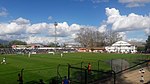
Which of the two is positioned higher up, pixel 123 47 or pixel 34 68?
pixel 123 47

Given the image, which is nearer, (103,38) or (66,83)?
(66,83)

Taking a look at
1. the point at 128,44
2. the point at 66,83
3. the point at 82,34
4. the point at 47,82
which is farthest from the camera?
the point at 82,34

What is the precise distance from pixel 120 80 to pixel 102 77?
6.22 feet

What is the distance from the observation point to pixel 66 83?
15344 mm

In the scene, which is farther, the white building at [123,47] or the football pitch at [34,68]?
the white building at [123,47]

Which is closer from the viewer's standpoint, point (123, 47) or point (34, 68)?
point (34, 68)

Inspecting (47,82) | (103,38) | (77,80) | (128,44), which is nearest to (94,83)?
(77,80)

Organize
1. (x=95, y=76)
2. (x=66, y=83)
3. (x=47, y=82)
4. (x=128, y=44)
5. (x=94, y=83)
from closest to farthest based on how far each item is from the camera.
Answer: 1. (x=66, y=83)
2. (x=94, y=83)
3. (x=47, y=82)
4. (x=95, y=76)
5. (x=128, y=44)

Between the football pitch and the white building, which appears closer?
the football pitch

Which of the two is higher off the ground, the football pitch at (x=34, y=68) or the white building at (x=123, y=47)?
the white building at (x=123, y=47)

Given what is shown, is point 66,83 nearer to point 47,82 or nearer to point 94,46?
point 47,82

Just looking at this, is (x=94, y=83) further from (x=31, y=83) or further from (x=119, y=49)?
(x=119, y=49)

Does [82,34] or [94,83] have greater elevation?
[82,34]

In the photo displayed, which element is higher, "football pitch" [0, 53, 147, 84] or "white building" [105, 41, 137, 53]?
"white building" [105, 41, 137, 53]
